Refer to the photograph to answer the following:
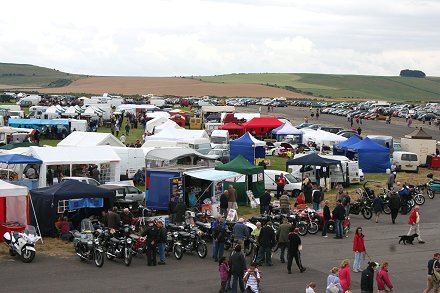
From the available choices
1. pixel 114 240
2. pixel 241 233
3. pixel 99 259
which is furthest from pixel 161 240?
pixel 241 233

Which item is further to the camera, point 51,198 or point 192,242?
point 51,198

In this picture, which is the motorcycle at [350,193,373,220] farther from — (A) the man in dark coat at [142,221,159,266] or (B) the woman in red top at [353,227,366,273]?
(A) the man in dark coat at [142,221,159,266]

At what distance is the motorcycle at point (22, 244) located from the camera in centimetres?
1788

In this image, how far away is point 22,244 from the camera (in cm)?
1798

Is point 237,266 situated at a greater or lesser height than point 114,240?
greater

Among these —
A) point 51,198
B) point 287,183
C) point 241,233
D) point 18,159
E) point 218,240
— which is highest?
point 18,159

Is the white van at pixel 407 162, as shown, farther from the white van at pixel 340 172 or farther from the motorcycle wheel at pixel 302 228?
the motorcycle wheel at pixel 302 228

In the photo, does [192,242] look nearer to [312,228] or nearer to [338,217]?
[312,228]

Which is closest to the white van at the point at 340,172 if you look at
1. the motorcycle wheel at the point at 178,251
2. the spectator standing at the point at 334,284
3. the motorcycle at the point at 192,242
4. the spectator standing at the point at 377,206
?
the spectator standing at the point at 377,206

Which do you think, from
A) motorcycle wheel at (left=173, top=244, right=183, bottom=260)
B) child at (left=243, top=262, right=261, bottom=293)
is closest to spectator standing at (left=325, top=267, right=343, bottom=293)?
child at (left=243, top=262, right=261, bottom=293)

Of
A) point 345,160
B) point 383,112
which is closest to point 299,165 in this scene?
point 345,160

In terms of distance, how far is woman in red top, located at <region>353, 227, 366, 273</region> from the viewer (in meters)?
17.3

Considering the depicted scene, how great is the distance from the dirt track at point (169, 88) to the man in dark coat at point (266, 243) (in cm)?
13625

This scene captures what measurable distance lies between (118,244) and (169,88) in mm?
154941
